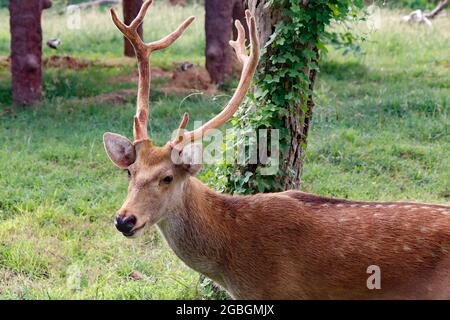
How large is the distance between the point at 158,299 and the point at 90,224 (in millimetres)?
1590

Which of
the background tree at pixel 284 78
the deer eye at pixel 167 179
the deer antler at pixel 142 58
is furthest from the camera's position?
the background tree at pixel 284 78

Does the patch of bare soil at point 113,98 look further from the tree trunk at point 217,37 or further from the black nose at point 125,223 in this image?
the black nose at point 125,223

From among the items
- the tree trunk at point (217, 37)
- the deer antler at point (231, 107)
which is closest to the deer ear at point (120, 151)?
the deer antler at point (231, 107)

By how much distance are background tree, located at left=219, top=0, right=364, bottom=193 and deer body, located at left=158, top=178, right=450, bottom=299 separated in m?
0.71

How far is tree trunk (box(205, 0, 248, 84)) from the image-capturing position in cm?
1204

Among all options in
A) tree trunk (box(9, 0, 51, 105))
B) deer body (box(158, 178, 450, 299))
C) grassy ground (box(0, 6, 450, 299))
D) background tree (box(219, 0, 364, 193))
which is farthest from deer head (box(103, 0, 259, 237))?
tree trunk (box(9, 0, 51, 105))

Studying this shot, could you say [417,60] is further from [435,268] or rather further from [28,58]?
[435,268]

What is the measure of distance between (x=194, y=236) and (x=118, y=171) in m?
3.73

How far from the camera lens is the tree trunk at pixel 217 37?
12.0m

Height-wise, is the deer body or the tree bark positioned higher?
the tree bark

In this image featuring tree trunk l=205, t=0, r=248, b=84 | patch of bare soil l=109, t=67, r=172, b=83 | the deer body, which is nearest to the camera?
the deer body

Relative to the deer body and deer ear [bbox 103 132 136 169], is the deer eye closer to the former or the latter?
the deer body

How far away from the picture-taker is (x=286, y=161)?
5.46 metres

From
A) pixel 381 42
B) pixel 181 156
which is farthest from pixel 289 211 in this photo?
pixel 381 42
